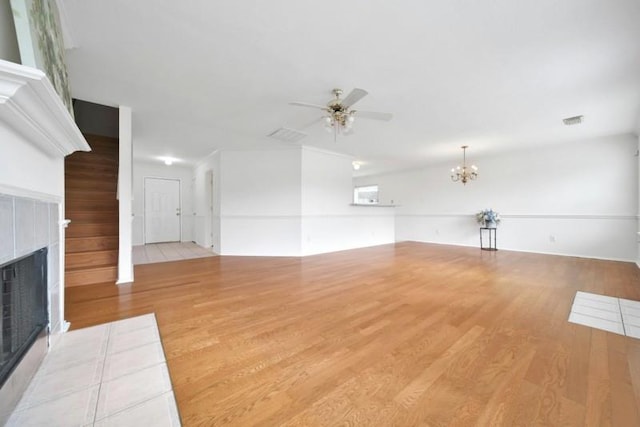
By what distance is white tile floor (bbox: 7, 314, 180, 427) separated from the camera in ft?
3.62

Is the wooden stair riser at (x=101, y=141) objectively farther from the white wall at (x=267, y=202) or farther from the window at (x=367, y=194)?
the window at (x=367, y=194)

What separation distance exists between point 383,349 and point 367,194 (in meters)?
8.08

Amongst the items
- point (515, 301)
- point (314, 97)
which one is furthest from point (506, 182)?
point (314, 97)

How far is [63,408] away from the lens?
3.78 ft

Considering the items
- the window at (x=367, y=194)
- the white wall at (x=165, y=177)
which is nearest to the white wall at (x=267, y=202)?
the white wall at (x=165, y=177)

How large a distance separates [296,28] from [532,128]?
430 centimetres

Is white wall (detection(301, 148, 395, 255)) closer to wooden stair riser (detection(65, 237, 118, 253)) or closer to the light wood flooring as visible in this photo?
the light wood flooring

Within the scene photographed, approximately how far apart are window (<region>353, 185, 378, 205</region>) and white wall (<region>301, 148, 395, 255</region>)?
233cm

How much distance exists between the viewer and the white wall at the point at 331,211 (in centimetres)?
532

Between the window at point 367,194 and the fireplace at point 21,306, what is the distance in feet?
25.7

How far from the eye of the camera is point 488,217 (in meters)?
5.89

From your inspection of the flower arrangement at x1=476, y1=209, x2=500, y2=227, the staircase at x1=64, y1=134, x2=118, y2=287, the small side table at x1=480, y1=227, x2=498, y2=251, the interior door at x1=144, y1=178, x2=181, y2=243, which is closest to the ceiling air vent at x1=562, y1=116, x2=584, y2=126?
the flower arrangement at x1=476, y1=209, x2=500, y2=227

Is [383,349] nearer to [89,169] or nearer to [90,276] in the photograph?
[90,276]

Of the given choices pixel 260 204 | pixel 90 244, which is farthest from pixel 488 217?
pixel 90 244
